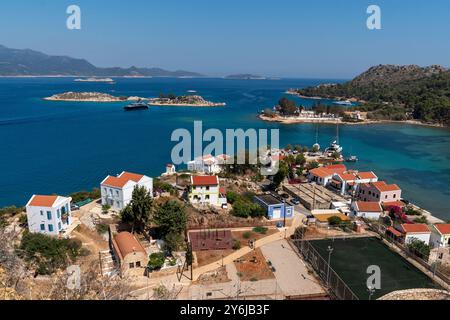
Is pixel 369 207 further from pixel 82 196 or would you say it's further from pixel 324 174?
pixel 82 196

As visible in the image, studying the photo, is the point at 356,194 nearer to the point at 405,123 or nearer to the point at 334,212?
the point at 334,212

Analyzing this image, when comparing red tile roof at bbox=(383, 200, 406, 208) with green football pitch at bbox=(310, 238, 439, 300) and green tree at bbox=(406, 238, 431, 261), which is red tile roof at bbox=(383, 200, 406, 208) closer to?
green football pitch at bbox=(310, 238, 439, 300)

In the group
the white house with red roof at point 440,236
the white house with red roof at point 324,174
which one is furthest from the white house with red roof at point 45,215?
the white house with red roof at point 440,236

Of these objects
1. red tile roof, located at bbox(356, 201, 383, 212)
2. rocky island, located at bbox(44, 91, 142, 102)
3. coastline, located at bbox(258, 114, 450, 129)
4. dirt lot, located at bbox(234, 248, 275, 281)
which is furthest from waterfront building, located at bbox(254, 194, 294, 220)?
rocky island, located at bbox(44, 91, 142, 102)

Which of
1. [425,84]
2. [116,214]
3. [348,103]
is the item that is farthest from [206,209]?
[425,84]

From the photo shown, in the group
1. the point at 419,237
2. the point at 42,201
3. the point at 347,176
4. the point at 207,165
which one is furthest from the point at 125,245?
the point at 347,176
